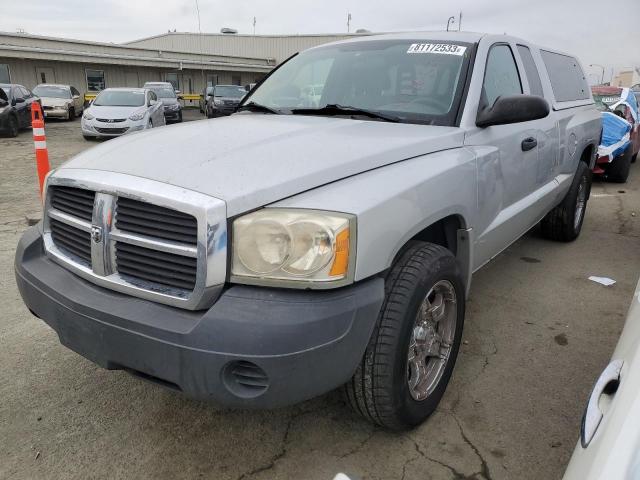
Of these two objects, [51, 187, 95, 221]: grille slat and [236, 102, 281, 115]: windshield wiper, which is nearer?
[51, 187, 95, 221]: grille slat

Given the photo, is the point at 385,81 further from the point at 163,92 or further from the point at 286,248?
the point at 163,92

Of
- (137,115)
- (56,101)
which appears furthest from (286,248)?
(56,101)

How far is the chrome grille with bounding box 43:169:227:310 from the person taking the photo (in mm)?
1739

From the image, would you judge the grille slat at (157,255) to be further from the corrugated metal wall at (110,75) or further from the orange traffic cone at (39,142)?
the corrugated metal wall at (110,75)

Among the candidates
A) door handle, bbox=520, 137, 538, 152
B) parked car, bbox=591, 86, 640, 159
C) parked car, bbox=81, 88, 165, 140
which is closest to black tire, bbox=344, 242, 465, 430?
door handle, bbox=520, 137, 538, 152

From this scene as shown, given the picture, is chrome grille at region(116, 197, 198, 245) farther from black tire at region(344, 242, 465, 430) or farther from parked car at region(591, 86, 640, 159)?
parked car at region(591, 86, 640, 159)

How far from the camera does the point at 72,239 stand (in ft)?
7.23

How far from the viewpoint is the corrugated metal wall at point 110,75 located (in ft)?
89.8

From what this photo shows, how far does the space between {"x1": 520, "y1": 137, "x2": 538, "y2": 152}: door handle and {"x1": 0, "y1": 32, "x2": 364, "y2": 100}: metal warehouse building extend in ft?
92.5

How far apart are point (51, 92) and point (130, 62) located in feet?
32.1

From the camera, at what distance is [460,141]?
2.59m

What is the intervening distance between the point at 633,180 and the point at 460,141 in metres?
8.28

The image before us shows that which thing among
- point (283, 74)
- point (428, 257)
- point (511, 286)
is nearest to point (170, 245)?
point (428, 257)

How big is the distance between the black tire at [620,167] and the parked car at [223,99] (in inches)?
612
